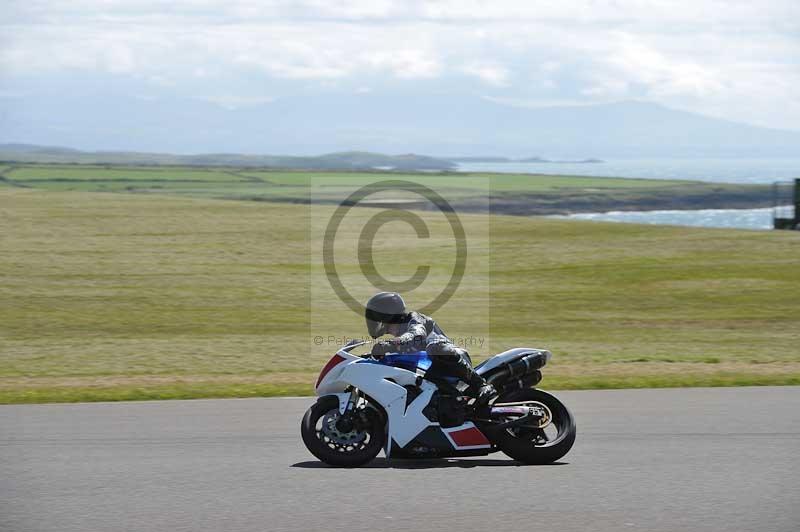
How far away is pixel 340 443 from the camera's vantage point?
29.1ft

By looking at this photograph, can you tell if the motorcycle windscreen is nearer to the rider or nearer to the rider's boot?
the rider

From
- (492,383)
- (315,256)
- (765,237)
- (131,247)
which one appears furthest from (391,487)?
(765,237)

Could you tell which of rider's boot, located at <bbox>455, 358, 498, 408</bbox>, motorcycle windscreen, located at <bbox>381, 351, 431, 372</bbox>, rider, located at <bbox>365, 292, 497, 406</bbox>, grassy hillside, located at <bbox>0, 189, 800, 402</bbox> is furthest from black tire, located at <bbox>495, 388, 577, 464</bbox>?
grassy hillside, located at <bbox>0, 189, 800, 402</bbox>

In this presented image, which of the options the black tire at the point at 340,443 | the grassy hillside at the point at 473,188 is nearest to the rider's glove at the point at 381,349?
the black tire at the point at 340,443

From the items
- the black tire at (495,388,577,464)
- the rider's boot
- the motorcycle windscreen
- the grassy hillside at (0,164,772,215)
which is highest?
the grassy hillside at (0,164,772,215)

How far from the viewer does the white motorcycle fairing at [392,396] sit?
886 centimetres

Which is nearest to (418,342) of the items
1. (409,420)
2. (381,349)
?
→ (381,349)

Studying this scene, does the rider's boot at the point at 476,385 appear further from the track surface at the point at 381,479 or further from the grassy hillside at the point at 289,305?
the grassy hillside at the point at 289,305

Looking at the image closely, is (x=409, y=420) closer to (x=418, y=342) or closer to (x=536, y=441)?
(x=418, y=342)

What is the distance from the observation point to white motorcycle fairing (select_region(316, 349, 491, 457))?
8859mm

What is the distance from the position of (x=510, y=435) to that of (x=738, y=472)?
175 centimetres

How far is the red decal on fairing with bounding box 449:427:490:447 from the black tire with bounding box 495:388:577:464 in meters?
0.13

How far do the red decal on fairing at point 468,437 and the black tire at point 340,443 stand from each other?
59cm

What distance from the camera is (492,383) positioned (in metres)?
9.10
